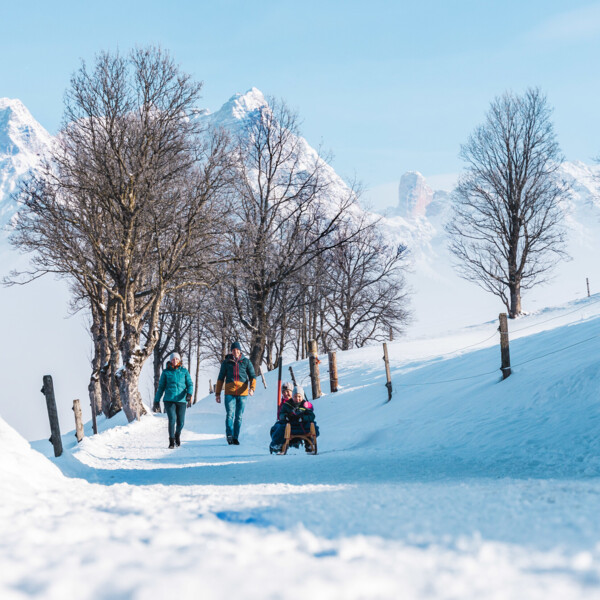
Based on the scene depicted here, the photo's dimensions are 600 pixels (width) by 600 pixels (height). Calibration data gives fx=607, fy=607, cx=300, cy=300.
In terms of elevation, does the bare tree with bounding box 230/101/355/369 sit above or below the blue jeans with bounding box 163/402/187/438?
above

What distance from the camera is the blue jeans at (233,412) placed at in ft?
39.2

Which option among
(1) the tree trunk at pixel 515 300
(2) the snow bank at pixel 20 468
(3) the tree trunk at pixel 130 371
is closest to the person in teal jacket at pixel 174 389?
(2) the snow bank at pixel 20 468

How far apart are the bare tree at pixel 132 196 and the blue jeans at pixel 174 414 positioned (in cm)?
679

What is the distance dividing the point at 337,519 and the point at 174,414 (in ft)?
27.3

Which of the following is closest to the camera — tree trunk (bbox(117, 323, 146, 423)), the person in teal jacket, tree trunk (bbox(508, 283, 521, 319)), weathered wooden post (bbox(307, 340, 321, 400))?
the person in teal jacket

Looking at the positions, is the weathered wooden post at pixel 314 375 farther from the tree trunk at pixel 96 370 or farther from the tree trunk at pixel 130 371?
the tree trunk at pixel 96 370

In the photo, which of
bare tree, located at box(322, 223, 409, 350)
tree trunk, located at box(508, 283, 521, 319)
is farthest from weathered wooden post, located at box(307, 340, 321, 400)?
bare tree, located at box(322, 223, 409, 350)

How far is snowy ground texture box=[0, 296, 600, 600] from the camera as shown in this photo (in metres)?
2.25

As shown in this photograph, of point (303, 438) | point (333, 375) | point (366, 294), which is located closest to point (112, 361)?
point (333, 375)

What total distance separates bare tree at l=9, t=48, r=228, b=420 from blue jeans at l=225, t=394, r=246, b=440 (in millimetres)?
6633

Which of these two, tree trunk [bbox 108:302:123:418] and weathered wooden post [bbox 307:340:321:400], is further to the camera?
tree trunk [bbox 108:302:123:418]

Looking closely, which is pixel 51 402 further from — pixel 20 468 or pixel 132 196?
pixel 132 196

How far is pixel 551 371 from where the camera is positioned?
10805mm

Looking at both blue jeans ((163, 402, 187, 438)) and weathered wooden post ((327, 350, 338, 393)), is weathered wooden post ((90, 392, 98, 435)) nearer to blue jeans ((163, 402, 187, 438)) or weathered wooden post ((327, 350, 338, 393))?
weathered wooden post ((327, 350, 338, 393))
